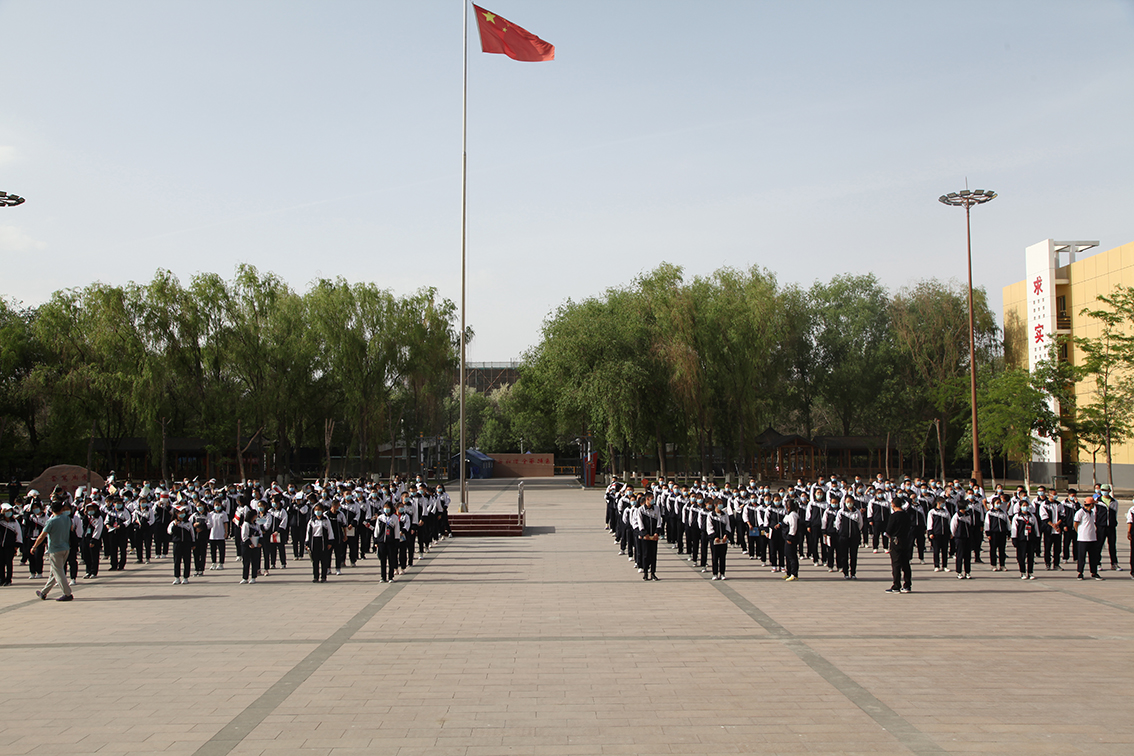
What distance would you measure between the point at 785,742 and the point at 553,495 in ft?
130

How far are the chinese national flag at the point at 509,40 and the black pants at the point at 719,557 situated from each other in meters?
18.2

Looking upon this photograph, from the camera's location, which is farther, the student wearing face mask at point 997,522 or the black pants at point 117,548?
the black pants at point 117,548

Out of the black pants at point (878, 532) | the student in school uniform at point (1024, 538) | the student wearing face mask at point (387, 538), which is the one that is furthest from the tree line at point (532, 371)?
the student wearing face mask at point (387, 538)

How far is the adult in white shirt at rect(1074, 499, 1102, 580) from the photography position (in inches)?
595

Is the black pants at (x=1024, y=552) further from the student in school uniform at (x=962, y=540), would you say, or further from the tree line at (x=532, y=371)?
the tree line at (x=532, y=371)

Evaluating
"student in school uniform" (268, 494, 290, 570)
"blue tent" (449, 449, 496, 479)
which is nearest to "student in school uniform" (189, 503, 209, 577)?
"student in school uniform" (268, 494, 290, 570)

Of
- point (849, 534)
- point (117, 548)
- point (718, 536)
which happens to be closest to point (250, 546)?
point (117, 548)

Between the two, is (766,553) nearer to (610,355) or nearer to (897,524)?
(897,524)

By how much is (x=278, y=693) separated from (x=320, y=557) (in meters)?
7.80

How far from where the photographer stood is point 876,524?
1912 cm

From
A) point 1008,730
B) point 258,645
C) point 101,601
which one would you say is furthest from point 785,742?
point 101,601

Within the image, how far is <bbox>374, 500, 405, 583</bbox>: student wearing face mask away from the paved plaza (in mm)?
717

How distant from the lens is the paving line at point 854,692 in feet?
21.2

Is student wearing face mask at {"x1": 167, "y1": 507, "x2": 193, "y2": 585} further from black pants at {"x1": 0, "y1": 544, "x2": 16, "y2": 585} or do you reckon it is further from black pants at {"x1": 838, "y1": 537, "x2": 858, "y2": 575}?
black pants at {"x1": 838, "y1": 537, "x2": 858, "y2": 575}
